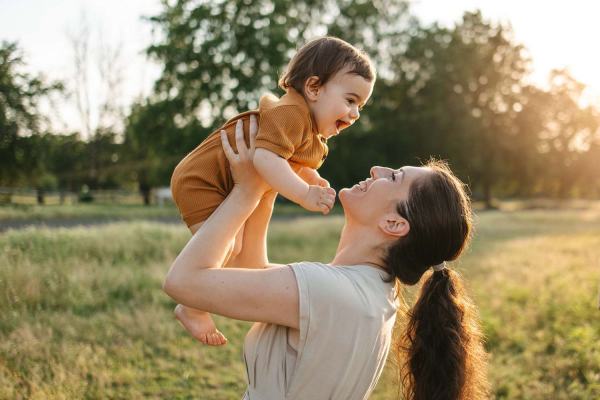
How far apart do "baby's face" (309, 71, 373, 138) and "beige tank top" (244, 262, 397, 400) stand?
79cm

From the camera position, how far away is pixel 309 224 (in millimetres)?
19672

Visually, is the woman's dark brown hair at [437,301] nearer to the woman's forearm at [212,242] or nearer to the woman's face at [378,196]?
the woman's face at [378,196]

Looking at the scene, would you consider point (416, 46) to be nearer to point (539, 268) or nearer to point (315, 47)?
point (539, 268)

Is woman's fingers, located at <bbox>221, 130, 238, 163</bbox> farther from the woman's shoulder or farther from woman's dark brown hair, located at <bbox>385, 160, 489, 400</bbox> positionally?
woman's dark brown hair, located at <bbox>385, 160, 489, 400</bbox>

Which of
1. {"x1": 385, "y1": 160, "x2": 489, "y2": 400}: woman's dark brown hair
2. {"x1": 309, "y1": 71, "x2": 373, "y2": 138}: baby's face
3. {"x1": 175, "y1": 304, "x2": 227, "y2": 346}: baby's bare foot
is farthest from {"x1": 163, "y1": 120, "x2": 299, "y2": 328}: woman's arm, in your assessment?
A: {"x1": 309, "y1": 71, "x2": 373, "y2": 138}: baby's face

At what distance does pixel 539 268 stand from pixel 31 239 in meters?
9.99

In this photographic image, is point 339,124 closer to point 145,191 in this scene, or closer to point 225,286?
point 225,286

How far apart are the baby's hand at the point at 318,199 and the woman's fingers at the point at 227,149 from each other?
0.32 m

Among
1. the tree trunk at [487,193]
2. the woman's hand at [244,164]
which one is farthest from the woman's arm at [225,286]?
the tree trunk at [487,193]

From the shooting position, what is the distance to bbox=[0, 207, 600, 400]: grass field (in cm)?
482

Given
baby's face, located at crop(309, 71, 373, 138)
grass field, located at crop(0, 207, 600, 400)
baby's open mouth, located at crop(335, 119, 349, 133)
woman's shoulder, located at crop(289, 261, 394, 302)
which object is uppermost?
baby's face, located at crop(309, 71, 373, 138)

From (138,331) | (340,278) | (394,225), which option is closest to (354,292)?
(340,278)

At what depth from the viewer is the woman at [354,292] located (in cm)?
189

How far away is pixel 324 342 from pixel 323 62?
125 centimetres
